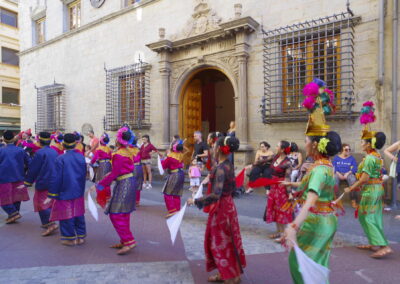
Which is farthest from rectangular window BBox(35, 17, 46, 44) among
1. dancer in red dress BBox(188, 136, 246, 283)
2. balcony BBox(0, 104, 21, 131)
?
dancer in red dress BBox(188, 136, 246, 283)

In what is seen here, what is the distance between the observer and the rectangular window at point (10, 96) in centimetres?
2438

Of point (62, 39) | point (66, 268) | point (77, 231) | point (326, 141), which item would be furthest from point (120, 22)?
point (326, 141)

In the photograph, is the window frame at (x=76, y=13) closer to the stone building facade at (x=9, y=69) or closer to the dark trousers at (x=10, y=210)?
the dark trousers at (x=10, y=210)

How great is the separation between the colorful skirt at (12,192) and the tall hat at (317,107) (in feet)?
18.3

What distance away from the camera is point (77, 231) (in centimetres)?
484

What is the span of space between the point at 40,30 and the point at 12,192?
1504 cm

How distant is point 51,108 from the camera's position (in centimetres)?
1655

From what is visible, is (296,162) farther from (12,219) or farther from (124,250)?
(12,219)

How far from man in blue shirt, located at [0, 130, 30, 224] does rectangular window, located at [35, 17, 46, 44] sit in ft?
45.3

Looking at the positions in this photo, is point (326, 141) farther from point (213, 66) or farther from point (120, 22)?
point (120, 22)

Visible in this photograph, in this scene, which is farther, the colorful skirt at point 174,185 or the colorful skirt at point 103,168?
the colorful skirt at point 103,168

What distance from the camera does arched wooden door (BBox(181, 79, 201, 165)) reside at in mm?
11578

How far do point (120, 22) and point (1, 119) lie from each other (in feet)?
53.0

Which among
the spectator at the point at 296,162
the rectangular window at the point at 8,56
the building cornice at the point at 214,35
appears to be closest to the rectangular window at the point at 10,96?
the rectangular window at the point at 8,56
